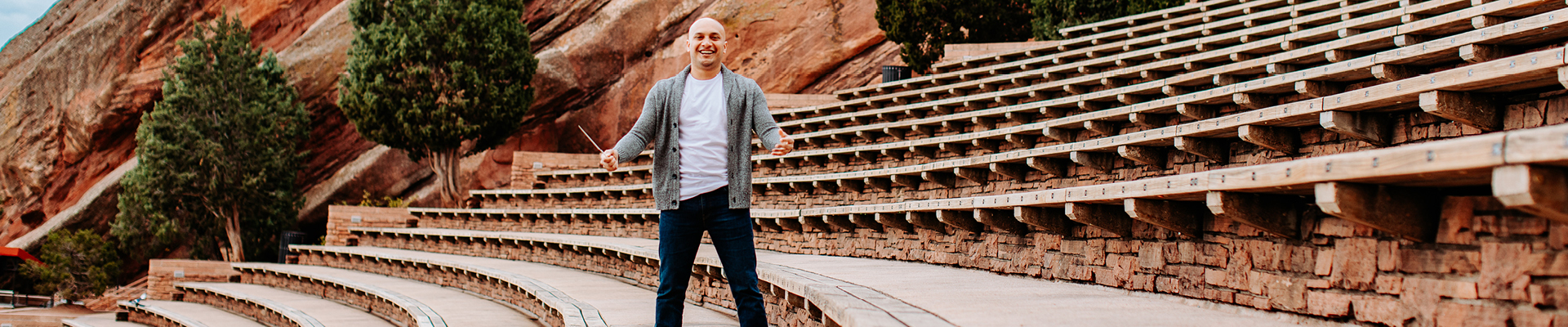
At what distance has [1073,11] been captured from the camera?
1480cm

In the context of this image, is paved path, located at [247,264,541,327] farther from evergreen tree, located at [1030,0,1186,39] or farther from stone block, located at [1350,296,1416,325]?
evergreen tree, located at [1030,0,1186,39]

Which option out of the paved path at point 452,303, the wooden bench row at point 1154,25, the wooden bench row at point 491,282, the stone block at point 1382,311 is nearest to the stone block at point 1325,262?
the stone block at point 1382,311

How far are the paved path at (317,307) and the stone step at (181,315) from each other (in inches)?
14.5

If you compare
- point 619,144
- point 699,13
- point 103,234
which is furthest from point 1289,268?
point 103,234

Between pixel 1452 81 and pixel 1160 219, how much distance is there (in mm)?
1275

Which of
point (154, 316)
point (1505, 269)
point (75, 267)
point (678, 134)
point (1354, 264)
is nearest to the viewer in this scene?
point (1505, 269)

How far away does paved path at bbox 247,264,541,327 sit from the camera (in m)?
8.39

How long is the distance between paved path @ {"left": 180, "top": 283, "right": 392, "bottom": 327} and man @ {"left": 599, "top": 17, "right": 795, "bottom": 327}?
7502 mm

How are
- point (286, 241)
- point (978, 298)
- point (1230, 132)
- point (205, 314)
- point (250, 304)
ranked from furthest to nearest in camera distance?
point (286, 241) → point (205, 314) → point (250, 304) → point (1230, 132) → point (978, 298)

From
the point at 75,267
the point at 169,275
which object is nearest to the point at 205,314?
the point at 169,275

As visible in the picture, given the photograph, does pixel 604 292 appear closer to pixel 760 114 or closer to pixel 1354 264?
pixel 760 114

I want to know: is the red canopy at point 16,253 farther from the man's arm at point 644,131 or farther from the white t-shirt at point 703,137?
the white t-shirt at point 703,137

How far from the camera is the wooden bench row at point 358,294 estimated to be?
8.71 metres

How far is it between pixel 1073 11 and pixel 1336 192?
41.2ft
